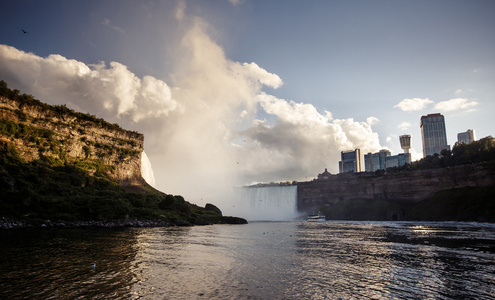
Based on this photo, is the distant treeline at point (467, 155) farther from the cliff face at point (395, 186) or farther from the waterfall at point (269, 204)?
the waterfall at point (269, 204)

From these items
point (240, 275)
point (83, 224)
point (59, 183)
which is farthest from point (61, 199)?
point (240, 275)

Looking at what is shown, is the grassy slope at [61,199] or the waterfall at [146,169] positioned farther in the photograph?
the waterfall at [146,169]

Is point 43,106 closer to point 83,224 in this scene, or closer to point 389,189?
point 83,224

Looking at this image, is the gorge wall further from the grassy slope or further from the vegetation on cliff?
the grassy slope

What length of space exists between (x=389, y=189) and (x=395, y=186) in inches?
120

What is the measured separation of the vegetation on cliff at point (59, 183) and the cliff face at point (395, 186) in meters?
78.1

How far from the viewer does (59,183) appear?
200ft

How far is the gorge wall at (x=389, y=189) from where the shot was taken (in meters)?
98.7

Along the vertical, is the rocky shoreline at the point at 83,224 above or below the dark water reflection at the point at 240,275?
below

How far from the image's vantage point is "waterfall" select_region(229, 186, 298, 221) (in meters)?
159

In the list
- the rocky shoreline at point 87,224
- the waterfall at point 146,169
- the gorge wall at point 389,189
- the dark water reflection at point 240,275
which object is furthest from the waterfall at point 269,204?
the dark water reflection at point 240,275

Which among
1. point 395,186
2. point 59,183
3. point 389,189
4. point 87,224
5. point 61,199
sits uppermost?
point 395,186

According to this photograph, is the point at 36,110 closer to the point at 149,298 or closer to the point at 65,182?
the point at 65,182

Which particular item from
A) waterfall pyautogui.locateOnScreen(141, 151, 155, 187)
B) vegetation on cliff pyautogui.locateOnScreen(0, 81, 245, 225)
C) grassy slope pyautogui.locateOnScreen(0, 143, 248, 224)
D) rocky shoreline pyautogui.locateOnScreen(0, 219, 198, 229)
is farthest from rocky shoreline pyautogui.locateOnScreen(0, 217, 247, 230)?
waterfall pyautogui.locateOnScreen(141, 151, 155, 187)
